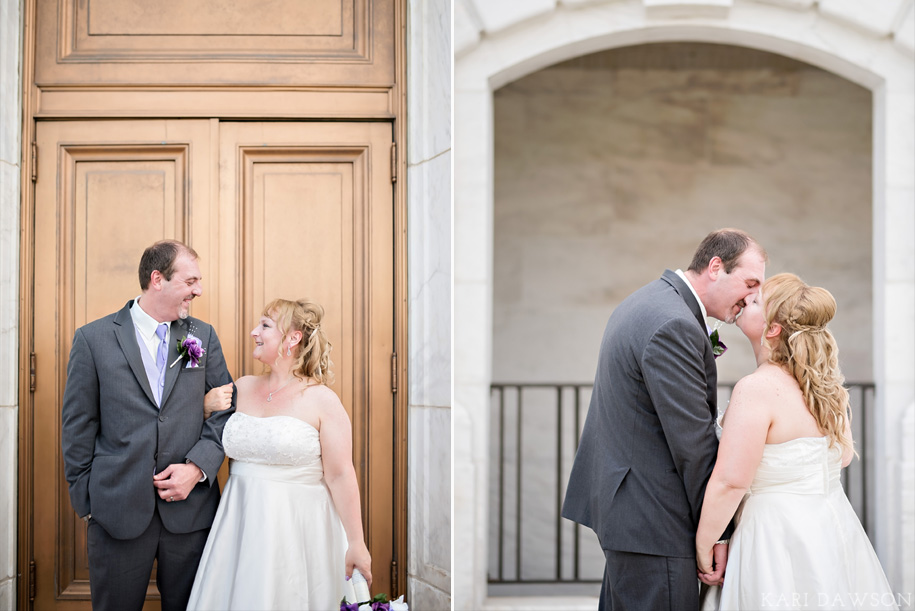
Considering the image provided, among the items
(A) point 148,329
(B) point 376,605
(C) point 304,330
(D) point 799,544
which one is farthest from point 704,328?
(A) point 148,329

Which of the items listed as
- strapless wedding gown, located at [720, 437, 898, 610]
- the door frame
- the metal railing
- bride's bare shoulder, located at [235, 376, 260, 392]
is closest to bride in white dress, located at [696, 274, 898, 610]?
strapless wedding gown, located at [720, 437, 898, 610]

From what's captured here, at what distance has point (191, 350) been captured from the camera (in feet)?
9.77

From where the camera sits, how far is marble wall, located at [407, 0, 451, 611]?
3.52 m

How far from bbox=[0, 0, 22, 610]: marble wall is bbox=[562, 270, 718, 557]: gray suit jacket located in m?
2.84

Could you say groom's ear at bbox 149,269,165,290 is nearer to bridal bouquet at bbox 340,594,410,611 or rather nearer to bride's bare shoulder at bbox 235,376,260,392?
bride's bare shoulder at bbox 235,376,260,392

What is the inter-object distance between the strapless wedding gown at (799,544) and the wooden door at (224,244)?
1820 mm

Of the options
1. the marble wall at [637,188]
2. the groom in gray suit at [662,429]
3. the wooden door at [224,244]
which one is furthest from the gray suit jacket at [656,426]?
the marble wall at [637,188]

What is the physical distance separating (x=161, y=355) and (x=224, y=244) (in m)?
0.78

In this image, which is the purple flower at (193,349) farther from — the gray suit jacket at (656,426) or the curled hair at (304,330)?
the gray suit jacket at (656,426)

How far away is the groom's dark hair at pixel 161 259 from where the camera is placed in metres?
3.03

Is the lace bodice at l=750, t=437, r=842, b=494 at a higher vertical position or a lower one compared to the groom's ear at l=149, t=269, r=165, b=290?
lower

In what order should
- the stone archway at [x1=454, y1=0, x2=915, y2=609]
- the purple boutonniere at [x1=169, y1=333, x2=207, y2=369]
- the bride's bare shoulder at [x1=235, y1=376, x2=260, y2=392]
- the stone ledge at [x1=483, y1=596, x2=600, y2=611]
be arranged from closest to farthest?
the purple boutonniere at [x1=169, y1=333, x2=207, y2=369]
the bride's bare shoulder at [x1=235, y1=376, x2=260, y2=392]
the stone archway at [x1=454, y1=0, x2=915, y2=609]
the stone ledge at [x1=483, y1=596, x2=600, y2=611]

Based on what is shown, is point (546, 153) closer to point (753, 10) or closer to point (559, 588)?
point (753, 10)

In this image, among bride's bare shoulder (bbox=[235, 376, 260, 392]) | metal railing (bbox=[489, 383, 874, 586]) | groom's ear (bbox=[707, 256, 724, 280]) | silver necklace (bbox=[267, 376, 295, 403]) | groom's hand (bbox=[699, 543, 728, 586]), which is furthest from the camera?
metal railing (bbox=[489, 383, 874, 586])
